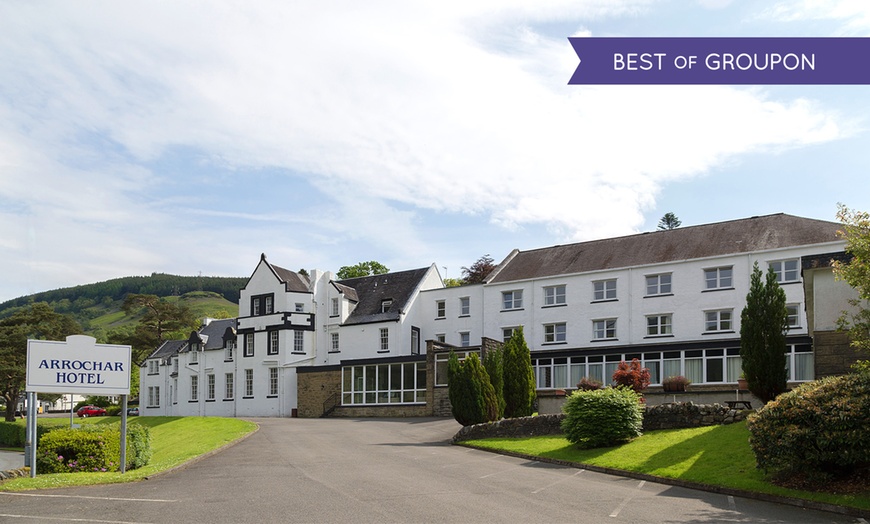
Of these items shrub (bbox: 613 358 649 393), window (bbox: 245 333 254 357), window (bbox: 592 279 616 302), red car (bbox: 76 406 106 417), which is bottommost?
red car (bbox: 76 406 106 417)

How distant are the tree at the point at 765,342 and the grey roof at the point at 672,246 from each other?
15.5 meters

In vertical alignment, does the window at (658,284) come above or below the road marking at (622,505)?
above

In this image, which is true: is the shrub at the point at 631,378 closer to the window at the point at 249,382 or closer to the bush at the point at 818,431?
the bush at the point at 818,431

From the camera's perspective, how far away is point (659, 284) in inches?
1893

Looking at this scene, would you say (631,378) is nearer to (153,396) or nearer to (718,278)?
(718,278)

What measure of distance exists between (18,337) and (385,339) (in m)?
35.5

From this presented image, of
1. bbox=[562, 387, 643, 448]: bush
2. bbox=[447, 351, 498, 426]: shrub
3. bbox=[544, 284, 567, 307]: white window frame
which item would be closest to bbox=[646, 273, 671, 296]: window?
bbox=[544, 284, 567, 307]: white window frame

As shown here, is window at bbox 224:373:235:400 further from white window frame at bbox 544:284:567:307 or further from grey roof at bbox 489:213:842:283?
white window frame at bbox 544:284:567:307

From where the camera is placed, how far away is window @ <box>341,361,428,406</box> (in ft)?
156

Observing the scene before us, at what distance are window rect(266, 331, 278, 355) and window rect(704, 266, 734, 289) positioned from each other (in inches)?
1213

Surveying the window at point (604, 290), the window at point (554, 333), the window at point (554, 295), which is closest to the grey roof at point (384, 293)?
the window at point (554, 295)

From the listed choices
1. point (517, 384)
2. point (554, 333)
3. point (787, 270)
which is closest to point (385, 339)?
point (554, 333)

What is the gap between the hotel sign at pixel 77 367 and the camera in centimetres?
2034

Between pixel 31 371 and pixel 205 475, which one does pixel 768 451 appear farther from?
pixel 31 371
